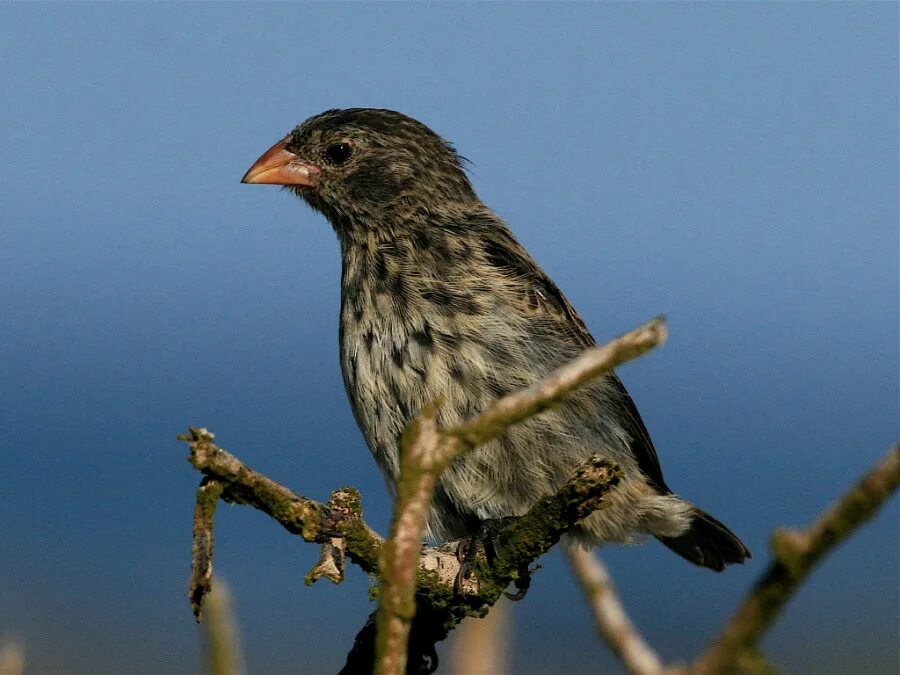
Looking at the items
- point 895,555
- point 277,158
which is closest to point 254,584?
point 895,555

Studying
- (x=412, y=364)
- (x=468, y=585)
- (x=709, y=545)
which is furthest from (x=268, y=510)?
(x=709, y=545)

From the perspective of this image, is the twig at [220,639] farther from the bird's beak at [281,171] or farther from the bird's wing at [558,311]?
the bird's beak at [281,171]

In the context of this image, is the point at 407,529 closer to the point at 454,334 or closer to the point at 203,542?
the point at 203,542

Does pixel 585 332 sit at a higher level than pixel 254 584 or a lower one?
lower

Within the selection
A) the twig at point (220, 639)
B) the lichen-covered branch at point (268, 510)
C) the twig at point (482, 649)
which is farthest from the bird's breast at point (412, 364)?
the twig at point (220, 639)

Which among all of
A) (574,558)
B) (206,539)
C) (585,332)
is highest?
(585,332)

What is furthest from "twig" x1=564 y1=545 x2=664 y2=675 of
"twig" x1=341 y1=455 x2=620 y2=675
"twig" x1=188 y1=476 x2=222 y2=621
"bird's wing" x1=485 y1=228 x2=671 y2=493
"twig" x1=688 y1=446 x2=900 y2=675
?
"bird's wing" x1=485 y1=228 x2=671 y2=493

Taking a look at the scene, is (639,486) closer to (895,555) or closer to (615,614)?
(615,614)
